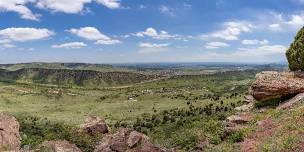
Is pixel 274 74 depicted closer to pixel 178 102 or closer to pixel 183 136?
pixel 183 136

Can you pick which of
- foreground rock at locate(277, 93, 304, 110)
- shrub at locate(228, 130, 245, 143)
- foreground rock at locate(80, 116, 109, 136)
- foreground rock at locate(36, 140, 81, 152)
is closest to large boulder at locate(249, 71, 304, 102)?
foreground rock at locate(277, 93, 304, 110)

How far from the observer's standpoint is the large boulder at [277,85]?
37938 mm

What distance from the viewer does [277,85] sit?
3834cm

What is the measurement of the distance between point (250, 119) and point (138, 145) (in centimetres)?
1112

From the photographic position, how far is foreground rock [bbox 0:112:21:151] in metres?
31.2

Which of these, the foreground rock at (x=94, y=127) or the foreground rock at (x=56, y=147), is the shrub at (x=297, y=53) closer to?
the foreground rock at (x=94, y=127)

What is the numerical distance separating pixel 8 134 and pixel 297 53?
88.0 ft

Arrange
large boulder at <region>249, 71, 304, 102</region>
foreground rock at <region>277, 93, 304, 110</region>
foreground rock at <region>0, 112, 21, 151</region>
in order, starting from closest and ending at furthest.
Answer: foreground rock at <region>0, 112, 21, 151</region>
foreground rock at <region>277, 93, 304, 110</region>
large boulder at <region>249, 71, 304, 102</region>

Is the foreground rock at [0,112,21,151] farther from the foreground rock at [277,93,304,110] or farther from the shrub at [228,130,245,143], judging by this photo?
the foreground rock at [277,93,304,110]

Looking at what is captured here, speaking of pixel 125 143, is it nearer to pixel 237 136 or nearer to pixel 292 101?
pixel 237 136

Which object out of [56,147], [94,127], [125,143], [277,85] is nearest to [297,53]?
[277,85]

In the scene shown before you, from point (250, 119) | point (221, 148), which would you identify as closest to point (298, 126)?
point (221, 148)

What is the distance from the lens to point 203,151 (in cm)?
2827

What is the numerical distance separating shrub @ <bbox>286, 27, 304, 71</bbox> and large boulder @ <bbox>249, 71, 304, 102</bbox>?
198cm
